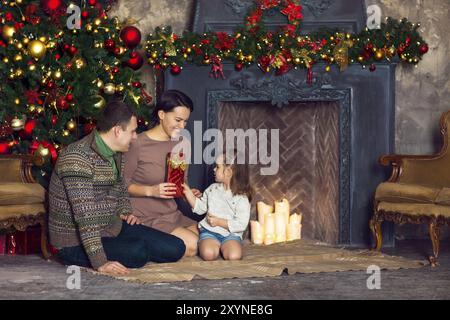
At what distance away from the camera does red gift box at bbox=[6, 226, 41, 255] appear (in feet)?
18.8

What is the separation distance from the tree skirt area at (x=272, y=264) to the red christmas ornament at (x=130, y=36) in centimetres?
172

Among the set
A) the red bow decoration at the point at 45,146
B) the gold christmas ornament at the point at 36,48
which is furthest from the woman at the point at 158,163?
the gold christmas ornament at the point at 36,48

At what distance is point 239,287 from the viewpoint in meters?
4.41

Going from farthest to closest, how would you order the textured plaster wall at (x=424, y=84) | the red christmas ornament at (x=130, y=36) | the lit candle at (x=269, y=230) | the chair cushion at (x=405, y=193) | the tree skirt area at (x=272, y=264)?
the textured plaster wall at (x=424, y=84)
the lit candle at (x=269, y=230)
the red christmas ornament at (x=130, y=36)
the chair cushion at (x=405, y=193)
the tree skirt area at (x=272, y=264)

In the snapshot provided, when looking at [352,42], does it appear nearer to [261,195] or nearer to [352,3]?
[352,3]

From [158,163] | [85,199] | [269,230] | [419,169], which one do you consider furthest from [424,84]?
[85,199]

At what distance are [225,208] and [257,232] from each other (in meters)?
0.91


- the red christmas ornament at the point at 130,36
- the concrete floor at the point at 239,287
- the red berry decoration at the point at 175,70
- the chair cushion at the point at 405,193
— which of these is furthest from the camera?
the red berry decoration at the point at 175,70

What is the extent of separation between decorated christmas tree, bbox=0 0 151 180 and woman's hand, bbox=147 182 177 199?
3.04ft

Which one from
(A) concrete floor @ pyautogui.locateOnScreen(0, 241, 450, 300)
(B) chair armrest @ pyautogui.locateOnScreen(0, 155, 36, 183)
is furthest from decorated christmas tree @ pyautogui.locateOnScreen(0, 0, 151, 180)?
(A) concrete floor @ pyautogui.locateOnScreen(0, 241, 450, 300)

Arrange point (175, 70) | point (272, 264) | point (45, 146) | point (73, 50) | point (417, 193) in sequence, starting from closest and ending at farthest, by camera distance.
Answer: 1. point (272, 264)
2. point (417, 193)
3. point (45, 146)
4. point (73, 50)
5. point (175, 70)

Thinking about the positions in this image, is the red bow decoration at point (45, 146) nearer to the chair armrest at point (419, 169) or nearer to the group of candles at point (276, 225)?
the group of candles at point (276, 225)

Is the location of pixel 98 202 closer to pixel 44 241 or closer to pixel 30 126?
pixel 44 241

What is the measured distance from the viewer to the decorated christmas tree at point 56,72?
19.0ft
